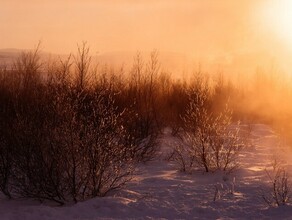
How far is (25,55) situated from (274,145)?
15055 millimetres

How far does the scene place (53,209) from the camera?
795cm

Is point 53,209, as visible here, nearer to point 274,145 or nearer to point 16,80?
point 274,145

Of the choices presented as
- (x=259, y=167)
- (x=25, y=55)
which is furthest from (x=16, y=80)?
(x=259, y=167)

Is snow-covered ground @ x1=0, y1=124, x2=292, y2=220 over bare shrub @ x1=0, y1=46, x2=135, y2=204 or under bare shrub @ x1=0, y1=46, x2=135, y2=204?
under

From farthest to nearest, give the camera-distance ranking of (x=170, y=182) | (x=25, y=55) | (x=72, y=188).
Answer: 1. (x=25, y=55)
2. (x=170, y=182)
3. (x=72, y=188)

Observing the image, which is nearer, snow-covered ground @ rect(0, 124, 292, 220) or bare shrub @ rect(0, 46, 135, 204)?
snow-covered ground @ rect(0, 124, 292, 220)

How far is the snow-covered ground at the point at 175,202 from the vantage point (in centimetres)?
795

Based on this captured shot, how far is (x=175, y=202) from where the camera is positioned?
8.69 m

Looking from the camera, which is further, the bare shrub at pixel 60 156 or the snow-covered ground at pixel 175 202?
the bare shrub at pixel 60 156

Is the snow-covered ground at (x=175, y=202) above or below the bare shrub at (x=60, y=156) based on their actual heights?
below

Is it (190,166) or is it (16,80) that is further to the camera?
(16,80)

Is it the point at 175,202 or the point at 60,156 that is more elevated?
the point at 60,156

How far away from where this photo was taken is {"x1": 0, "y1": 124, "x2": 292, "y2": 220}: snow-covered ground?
7.95 meters

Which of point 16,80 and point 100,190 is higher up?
point 16,80
